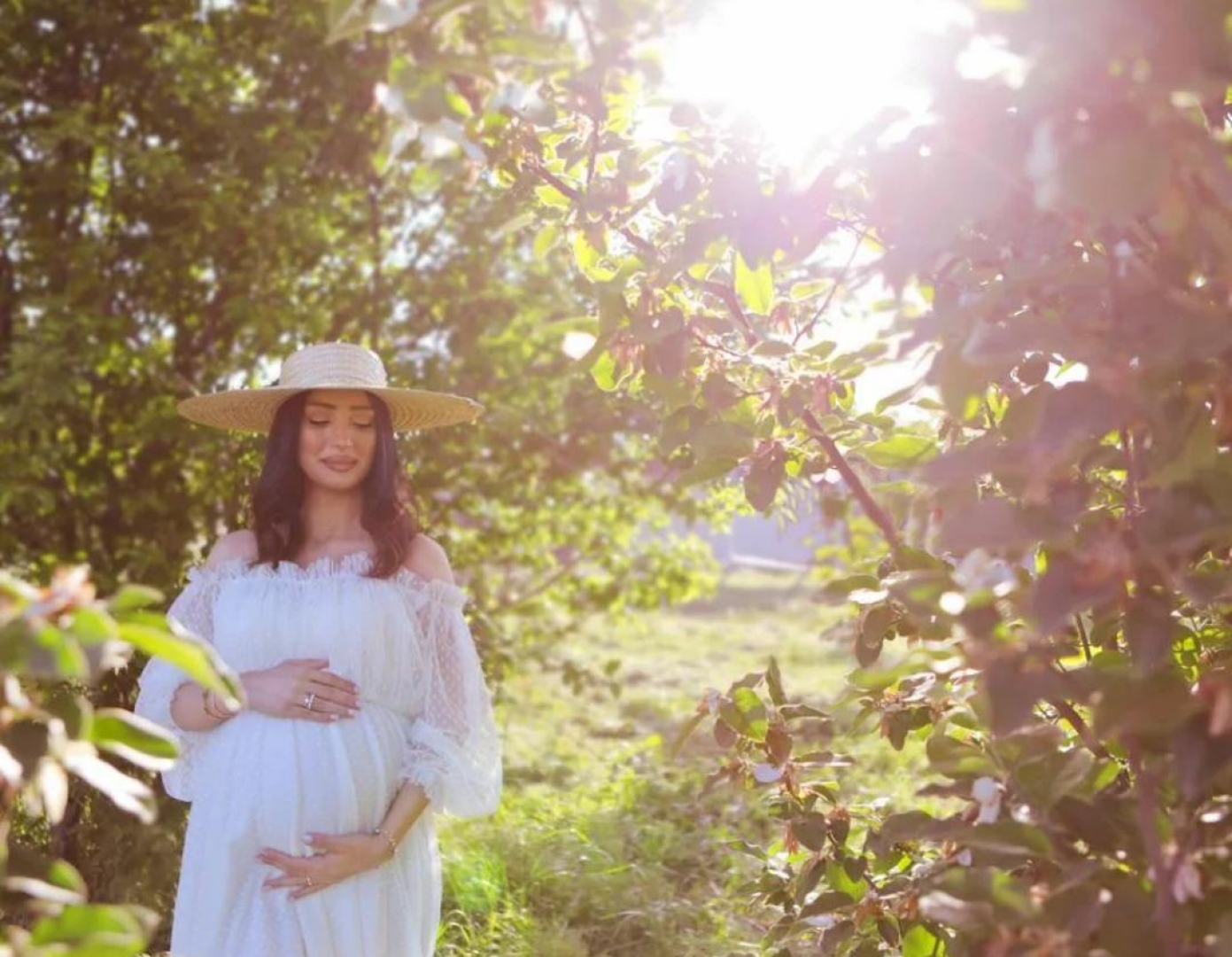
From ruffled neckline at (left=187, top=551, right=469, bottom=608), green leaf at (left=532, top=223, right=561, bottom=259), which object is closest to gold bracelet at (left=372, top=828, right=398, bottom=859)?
ruffled neckline at (left=187, top=551, right=469, bottom=608)

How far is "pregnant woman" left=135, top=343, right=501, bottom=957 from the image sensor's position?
8.02ft

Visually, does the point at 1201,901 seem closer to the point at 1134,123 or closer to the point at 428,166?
the point at 1134,123

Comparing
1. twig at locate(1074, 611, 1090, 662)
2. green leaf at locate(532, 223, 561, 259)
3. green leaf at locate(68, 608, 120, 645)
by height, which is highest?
green leaf at locate(532, 223, 561, 259)

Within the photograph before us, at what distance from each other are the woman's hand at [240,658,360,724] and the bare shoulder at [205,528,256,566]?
1.15 ft

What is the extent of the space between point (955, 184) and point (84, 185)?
4875 mm

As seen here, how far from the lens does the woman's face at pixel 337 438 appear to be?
2.82 metres

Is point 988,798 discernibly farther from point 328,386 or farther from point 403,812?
point 328,386

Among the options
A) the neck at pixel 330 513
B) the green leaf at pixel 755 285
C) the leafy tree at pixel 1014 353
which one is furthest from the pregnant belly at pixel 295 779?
the green leaf at pixel 755 285

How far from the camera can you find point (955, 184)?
1.11 m

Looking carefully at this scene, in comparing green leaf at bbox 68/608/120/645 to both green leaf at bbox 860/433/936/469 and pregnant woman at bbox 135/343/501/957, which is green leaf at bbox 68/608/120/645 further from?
pregnant woman at bbox 135/343/501/957

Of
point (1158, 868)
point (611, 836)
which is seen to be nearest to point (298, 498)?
point (1158, 868)

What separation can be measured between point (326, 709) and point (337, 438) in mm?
629

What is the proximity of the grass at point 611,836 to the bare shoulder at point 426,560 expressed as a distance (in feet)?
2.42

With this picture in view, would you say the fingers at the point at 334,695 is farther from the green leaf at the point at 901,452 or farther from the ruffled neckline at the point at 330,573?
the green leaf at the point at 901,452
